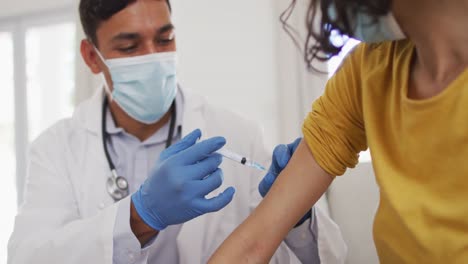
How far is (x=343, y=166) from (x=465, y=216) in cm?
30

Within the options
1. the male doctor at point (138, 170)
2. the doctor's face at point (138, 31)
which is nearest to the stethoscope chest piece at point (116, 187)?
the male doctor at point (138, 170)

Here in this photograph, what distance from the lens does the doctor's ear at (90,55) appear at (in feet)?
5.40

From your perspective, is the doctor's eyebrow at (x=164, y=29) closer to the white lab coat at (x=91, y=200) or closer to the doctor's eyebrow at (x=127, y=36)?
the doctor's eyebrow at (x=127, y=36)

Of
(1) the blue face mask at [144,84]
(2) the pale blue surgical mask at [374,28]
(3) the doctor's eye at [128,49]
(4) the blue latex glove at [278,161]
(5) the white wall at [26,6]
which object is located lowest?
(4) the blue latex glove at [278,161]

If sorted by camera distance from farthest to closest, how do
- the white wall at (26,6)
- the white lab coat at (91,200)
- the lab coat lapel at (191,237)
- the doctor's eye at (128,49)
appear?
the white wall at (26,6), the doctor's eye at (128,49), the lab coat lapel at (191,237), the white lab coat at (91,200)

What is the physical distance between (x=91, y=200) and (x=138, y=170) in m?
0.19

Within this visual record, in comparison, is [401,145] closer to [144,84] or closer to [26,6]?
[144,84]

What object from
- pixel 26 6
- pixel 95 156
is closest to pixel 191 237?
pixel 95 156

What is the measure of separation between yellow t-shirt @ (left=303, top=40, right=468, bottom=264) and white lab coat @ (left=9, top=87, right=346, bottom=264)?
43cm

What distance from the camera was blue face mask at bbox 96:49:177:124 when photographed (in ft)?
4.99

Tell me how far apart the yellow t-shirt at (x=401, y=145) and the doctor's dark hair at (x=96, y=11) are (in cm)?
82

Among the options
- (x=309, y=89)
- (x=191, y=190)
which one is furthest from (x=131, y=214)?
(x=309, y=89)

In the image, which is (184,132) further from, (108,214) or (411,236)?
(411,236)

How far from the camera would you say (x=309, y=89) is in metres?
2.31
